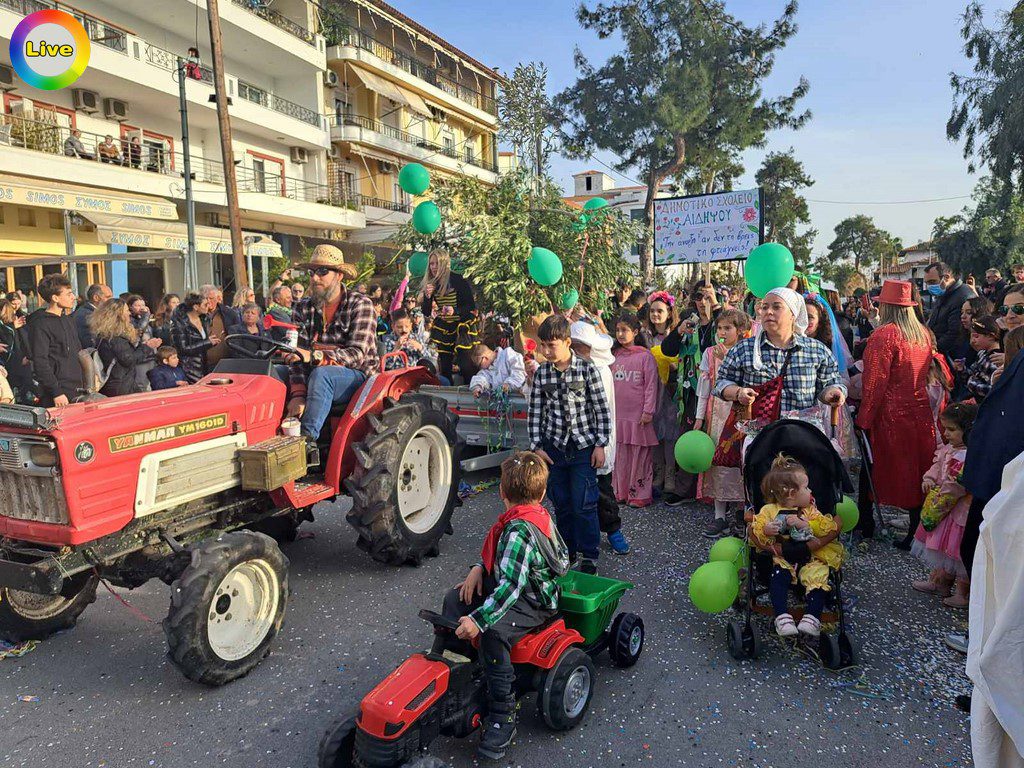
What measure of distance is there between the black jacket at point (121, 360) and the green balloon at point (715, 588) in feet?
19.5

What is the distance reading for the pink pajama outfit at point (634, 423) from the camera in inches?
240

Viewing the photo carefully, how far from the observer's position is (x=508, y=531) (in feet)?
10.0

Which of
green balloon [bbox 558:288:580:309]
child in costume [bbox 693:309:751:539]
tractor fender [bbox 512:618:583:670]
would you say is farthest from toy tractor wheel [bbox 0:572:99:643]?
green balloon [bbox 558:288:580:309]

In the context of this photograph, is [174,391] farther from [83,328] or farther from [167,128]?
[167,128]

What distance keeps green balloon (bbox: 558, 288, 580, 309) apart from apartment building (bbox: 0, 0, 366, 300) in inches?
212

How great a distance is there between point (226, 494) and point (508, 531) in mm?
1919

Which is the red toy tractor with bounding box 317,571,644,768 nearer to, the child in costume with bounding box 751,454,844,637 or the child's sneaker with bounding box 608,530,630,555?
the child in costume with bounding box 751,454,844,637

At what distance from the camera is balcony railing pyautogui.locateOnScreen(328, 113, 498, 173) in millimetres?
30375

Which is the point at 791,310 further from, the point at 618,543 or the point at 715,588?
the point at 618,543

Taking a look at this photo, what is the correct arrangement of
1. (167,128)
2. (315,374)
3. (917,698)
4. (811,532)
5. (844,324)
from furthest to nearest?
1. (167,128)
2. (844,324)
3. (315,374)
4. (811,532)
5. (917,698)

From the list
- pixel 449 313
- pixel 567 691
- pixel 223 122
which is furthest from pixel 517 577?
pixel 223 122

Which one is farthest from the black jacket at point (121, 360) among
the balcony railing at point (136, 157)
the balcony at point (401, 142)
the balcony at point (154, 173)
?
the balcony at point (401, 142)

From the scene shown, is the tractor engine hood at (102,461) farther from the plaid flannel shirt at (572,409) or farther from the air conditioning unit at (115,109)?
the air conditioning unit at (115,109)

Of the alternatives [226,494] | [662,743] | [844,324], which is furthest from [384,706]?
[844,324]
